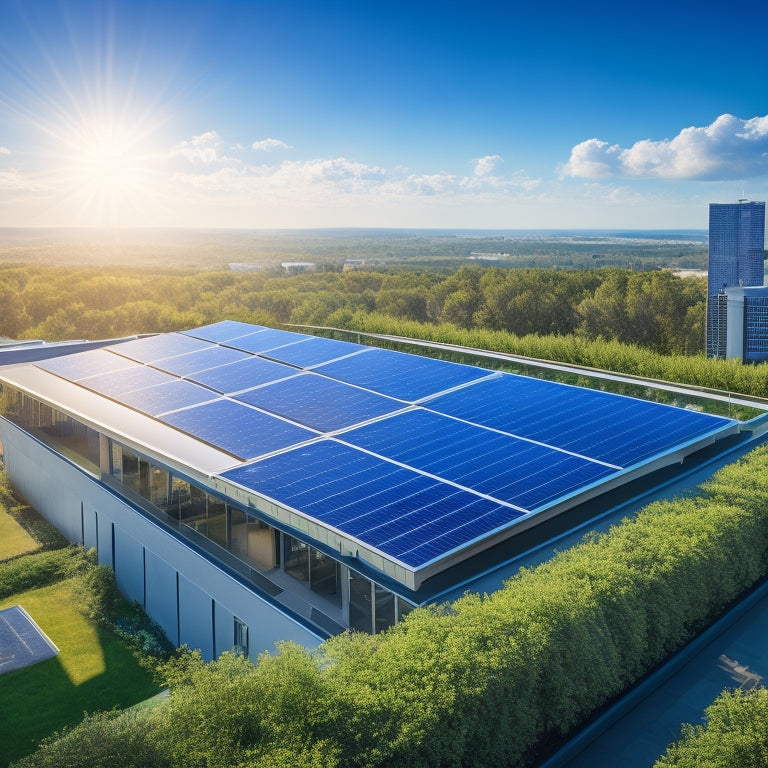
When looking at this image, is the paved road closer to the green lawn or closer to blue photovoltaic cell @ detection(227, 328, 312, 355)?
the green lawn

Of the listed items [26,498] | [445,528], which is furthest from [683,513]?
[26,498]

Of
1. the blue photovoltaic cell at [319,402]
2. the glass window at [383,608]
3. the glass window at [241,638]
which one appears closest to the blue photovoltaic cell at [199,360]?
the blue photovoltaic cell at [319,402]

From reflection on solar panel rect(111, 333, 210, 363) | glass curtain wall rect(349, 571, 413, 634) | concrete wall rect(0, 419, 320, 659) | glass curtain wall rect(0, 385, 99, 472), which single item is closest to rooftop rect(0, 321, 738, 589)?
glass curtain wall rect(349, 571, 413, 634)

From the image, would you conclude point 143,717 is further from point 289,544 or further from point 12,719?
point 12,719

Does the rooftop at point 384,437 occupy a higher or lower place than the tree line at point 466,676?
higher

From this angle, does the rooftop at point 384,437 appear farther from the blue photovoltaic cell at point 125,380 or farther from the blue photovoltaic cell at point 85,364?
the blue photovoltaic cell at point 85,364
